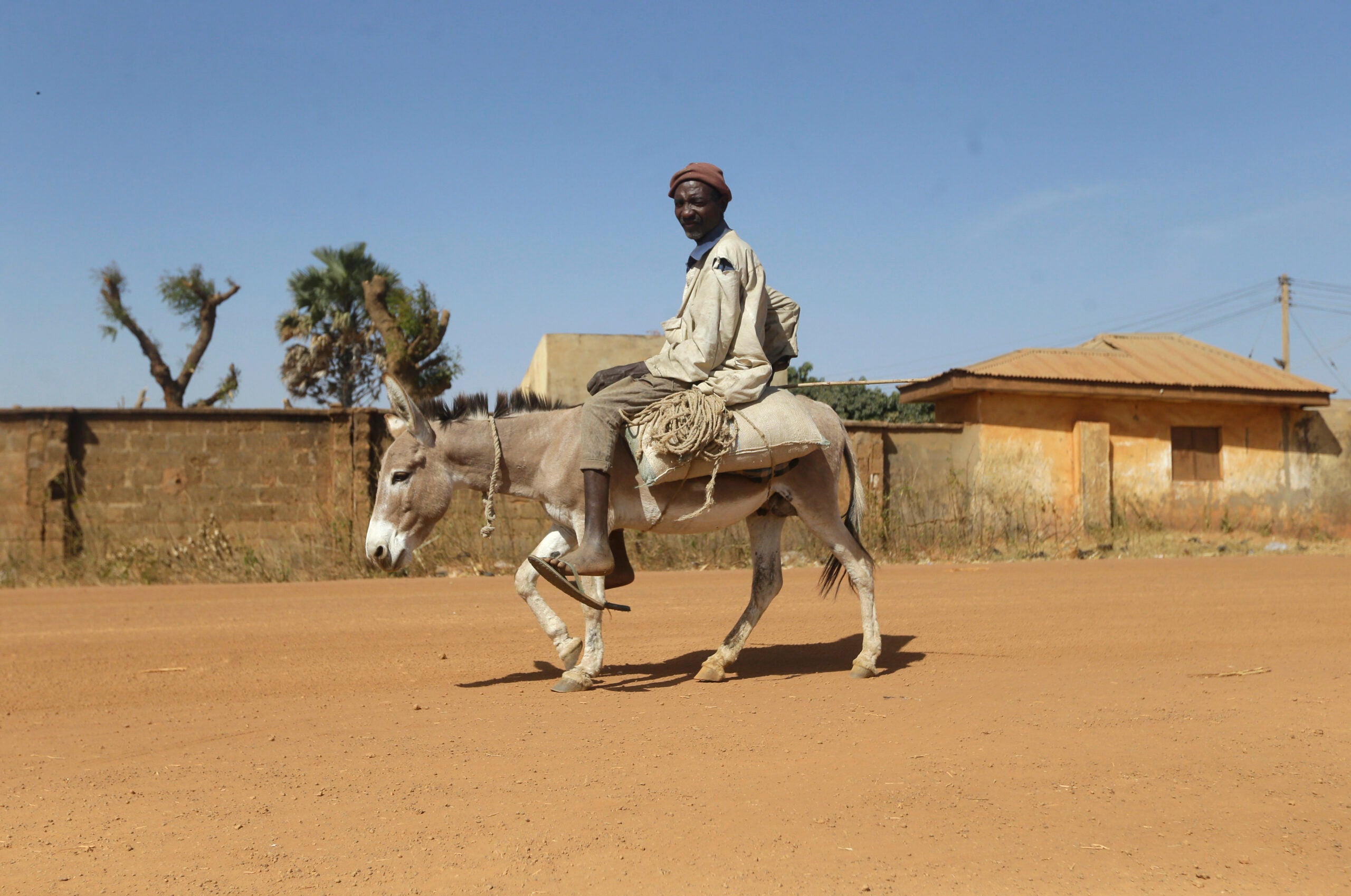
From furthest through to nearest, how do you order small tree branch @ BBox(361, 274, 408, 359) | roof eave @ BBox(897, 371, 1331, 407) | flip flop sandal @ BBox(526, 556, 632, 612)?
1. small tree branch @ BBox(361, 274, 408, 359)
2. roof eave @ BBox(897, 371, 1331, 407)
3. flip flop sandal @ BBox(526, 556, 632, 612)

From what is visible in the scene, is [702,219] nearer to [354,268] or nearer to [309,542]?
[309,542]

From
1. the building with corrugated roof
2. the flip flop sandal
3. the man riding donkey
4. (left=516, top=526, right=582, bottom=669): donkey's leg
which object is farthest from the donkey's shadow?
the building with corrugated roof

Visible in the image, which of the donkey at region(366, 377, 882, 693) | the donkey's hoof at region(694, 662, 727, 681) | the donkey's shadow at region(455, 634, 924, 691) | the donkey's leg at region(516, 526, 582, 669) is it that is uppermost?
the donkey at region(366, 377, 882, 693)

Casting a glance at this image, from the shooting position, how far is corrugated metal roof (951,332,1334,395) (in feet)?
64.2

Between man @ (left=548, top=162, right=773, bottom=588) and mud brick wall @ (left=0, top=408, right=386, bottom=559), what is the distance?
950 cm

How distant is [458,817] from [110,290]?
3258 centimetres

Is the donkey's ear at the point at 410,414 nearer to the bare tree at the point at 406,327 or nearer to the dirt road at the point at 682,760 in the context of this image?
the dirt road at the point at 682,760

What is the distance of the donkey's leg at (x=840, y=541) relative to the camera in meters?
6.17

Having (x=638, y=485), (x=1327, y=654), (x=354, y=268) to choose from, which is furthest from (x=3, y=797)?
(x=354, y=268)

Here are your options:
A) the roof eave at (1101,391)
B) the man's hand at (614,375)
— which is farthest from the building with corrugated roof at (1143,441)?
the man's hand at (614,375)

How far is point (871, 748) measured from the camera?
429cm

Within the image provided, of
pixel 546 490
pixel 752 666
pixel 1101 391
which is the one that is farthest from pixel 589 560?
pixel 1101 391

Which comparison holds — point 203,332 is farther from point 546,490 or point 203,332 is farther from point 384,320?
point 546,490

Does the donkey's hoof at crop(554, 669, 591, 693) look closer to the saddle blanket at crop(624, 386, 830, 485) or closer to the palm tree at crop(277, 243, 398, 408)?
the saddle blanket at crop(624, 386, 830, 485)
